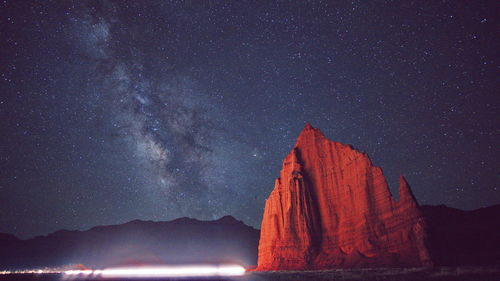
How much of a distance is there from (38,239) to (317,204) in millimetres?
196194

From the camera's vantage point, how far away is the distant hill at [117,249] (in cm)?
15250

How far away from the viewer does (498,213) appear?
73.9 m

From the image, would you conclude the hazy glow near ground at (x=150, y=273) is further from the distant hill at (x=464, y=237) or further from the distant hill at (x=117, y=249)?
the distant hill at (x=117, y=249)

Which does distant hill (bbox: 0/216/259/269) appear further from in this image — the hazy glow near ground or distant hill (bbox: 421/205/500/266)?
distant hill (bbox: 421/205/500/266)

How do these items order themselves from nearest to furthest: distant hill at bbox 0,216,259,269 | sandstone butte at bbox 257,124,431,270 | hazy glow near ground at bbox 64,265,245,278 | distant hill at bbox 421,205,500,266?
distant hill at bbox 421,205,500,266, sandstone butte at bbox 257,124,431,270, hazy glow near ground at bbox 64,265,245,278, distant hill at bbox 0,216,259,269

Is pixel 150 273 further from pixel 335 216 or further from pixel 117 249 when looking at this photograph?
pixel 117 249

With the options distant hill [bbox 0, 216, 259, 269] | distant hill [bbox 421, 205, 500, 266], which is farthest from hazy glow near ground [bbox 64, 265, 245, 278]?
distant hill [bbox 0, 216, 259, 269]

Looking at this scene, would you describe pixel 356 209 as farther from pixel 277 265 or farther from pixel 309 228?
pixel 277 265

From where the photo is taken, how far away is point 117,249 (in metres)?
174

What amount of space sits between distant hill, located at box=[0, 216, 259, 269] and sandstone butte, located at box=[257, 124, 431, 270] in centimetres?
10656

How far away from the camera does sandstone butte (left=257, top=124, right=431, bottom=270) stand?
143ft

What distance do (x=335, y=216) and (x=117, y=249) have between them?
168 m

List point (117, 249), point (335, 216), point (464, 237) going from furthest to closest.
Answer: point (117, 249) → point (335, 216) → point (464, 237)

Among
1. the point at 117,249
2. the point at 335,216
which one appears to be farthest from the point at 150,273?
the point at 117,249
